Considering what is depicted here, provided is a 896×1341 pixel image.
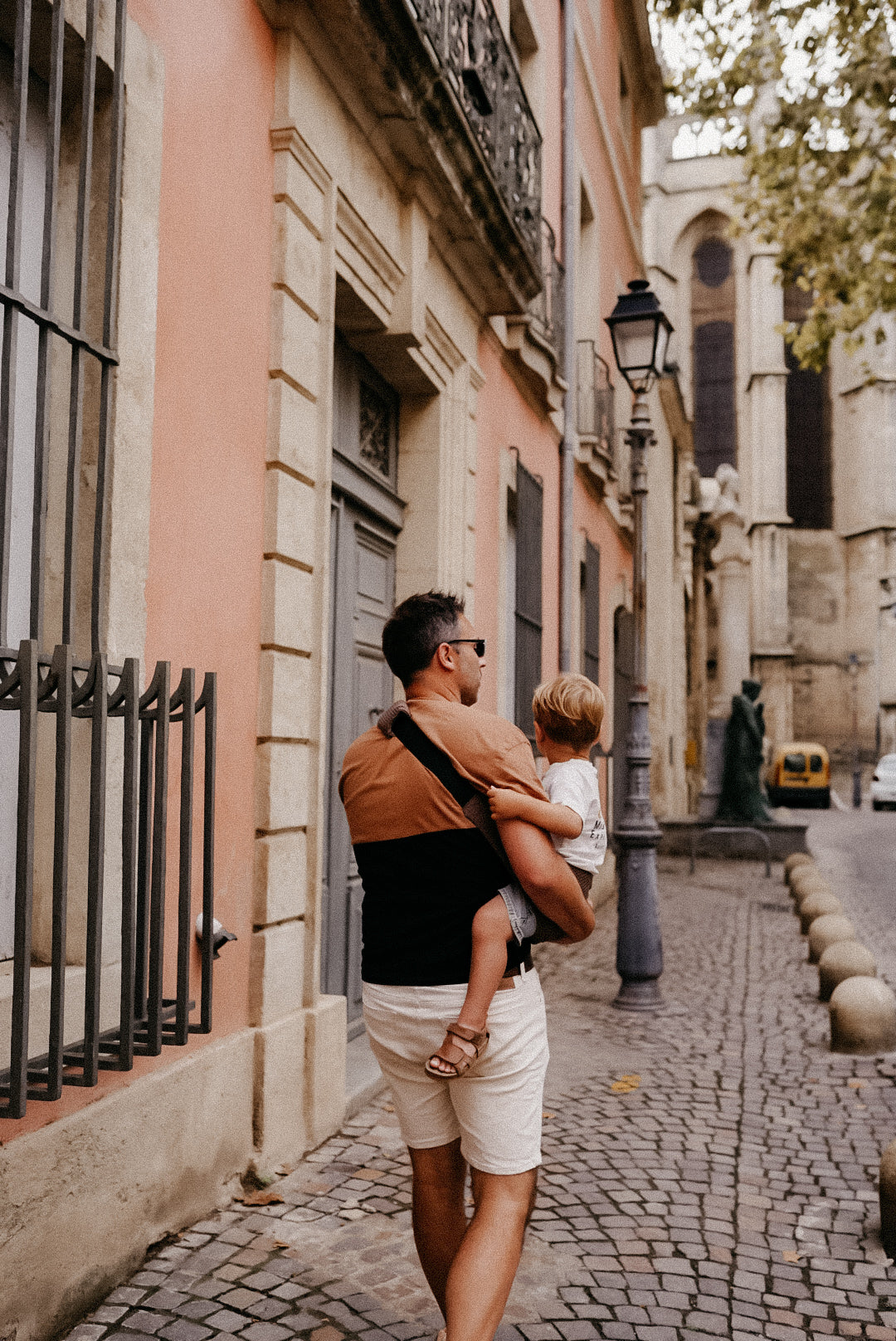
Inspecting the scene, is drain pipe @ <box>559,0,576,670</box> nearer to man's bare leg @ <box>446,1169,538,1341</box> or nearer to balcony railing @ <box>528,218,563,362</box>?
balcony railing @ <box>528,218,563,362</box>

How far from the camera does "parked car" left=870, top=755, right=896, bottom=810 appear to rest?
2953cm

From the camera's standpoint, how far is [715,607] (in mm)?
31609

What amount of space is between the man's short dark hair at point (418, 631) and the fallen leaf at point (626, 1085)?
132 inches

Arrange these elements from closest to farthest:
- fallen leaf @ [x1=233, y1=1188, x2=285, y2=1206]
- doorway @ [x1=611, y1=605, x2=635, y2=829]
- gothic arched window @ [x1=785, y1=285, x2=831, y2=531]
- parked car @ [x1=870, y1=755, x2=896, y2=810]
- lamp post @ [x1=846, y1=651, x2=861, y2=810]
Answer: fallen leaf @ [x1=233, y1=1188, x2=285, y2=1206] → doorway @ [x1=611, y1=605, x2=635, y2=829] → parked car @ [x1=870, y1=755, x2=896, y2=810] → lamp post @ [x1=846, y1=651, x2=861, y2=810] → gothic arched window @ [x1=785, y1=285, x2=831, y2=531]

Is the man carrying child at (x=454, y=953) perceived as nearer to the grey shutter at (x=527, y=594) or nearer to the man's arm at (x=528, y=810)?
the man's arm at (x=528, y=810)

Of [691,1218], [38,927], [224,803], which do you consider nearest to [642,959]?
[691,1218]

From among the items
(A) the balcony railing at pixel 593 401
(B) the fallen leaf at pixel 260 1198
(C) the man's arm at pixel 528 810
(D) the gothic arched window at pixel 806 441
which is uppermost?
(D) the gothic arched window at pixel 806 441

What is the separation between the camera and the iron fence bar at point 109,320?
3.16 m

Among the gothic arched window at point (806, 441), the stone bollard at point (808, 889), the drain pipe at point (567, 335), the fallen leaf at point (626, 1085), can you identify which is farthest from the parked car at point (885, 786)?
the fallen leaf at point (626, 1085)

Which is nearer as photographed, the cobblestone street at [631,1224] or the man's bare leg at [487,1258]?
the man's bare leg at [487,1258]

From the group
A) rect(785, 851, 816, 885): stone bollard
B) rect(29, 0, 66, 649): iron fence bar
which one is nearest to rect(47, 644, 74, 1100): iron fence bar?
rect(29, 0, 66, 649): iron fence bar

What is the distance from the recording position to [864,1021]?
5.82m

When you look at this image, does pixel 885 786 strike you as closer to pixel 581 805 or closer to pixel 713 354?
pixel 713 354

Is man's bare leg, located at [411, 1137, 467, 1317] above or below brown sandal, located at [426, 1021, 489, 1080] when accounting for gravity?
below
